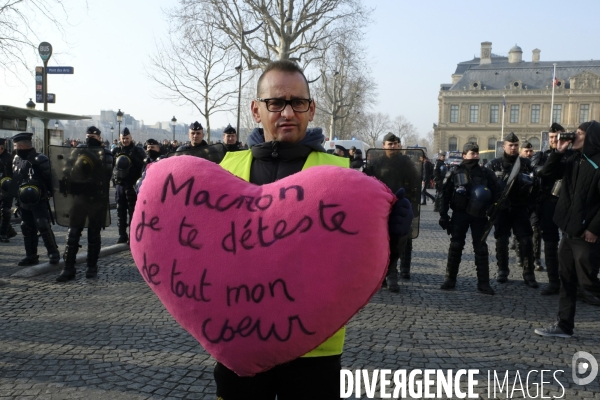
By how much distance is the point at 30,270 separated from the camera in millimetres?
7082

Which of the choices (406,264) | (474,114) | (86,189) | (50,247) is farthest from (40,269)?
(474,114)

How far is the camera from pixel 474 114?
86.7 metres

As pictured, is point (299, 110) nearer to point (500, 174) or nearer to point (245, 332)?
point (245, 332)

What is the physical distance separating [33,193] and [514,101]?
284 feet

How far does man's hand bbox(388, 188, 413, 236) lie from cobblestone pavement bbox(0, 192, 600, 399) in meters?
2.18

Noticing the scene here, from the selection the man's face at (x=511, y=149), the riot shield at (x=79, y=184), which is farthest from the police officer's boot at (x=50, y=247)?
the man's face at (x=511, y=149)

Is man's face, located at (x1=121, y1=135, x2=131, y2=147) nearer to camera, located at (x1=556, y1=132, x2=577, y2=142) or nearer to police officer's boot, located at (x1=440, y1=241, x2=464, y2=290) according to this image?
police officer's boot, located at (x1=440, y1=241, x2=464, y2=290)

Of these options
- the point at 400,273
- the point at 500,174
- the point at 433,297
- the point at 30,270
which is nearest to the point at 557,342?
the point at 433,297

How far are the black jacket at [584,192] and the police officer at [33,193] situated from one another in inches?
237

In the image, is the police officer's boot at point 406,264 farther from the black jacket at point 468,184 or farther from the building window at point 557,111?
the building window at point 557,111

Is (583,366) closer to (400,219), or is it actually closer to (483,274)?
(483,274)

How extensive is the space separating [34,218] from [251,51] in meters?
22.7

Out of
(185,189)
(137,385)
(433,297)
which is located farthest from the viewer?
(433,297)

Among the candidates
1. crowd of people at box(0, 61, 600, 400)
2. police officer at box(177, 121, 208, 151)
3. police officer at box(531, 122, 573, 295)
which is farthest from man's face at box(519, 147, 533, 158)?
police officer at box(177, 121, 208, 151)
